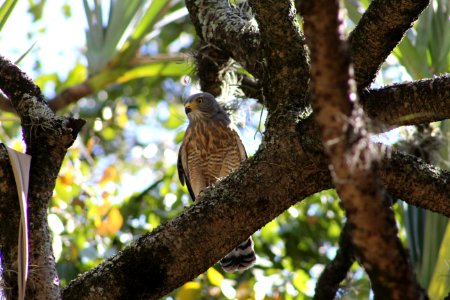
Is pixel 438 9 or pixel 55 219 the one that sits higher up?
pixel 438 9

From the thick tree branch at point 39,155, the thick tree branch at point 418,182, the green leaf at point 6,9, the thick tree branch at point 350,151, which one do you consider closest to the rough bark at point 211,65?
the green leaf at point 6,9

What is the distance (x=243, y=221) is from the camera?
2.29m

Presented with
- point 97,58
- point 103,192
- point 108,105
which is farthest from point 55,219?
point 108,105

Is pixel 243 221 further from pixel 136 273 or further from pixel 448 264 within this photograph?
pixel 448 264

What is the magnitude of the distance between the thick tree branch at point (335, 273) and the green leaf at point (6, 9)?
1.90m

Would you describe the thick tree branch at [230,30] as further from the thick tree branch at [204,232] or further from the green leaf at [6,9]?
the green leaf at [6,9]

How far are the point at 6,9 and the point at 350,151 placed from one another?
2135 millimetres

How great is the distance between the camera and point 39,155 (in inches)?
93.8

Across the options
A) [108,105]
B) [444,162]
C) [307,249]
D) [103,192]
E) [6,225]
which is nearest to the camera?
[6,225]

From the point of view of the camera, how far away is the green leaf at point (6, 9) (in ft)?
9.70

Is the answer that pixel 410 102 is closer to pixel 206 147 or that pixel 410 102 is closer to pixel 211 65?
pixel 211 65

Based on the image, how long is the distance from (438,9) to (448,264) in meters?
1.42

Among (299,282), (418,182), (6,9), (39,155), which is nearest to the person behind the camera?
(418,182)

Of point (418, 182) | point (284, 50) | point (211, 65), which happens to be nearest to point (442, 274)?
point (418, 182)
